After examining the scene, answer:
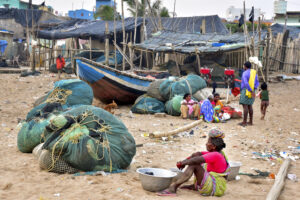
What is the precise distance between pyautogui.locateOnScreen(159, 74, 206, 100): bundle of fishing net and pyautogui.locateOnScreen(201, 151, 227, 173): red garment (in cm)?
632

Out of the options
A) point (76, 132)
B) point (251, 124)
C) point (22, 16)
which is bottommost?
point (251, 124)

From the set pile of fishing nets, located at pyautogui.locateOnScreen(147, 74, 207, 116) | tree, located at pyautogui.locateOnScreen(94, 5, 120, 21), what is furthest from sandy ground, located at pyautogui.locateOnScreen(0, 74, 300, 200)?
tree, located at pyautogui.locateOnScreen(94, 5, 120, 21)

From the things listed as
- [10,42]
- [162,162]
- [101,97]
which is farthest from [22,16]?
[162,162]

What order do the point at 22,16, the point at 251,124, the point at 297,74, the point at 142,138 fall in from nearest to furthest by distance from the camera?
1. the point at 142,138
2. the point at 251,124
3. the point at 297,74
4. the point at 22,16

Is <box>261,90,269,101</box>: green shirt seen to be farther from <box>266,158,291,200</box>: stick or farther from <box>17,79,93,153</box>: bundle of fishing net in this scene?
<box>17,79,93,153</box>: bundle of fishing net

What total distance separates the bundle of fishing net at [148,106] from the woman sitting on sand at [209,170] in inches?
244

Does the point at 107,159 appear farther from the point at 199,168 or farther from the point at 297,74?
the point at 297,74

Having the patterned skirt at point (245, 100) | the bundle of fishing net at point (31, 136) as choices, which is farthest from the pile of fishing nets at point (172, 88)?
the bundle of fishing net at point (31, 136)

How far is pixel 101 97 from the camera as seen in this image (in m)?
11.3

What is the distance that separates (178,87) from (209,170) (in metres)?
6.42

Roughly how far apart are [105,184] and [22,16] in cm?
2876

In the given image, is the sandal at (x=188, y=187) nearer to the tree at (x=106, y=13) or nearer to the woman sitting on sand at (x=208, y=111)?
the woman sitting on sand at (x=208, y=111)

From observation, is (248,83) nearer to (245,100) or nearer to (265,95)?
(245,100)

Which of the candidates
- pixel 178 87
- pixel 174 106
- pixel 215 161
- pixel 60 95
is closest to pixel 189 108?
pixel 174 106
